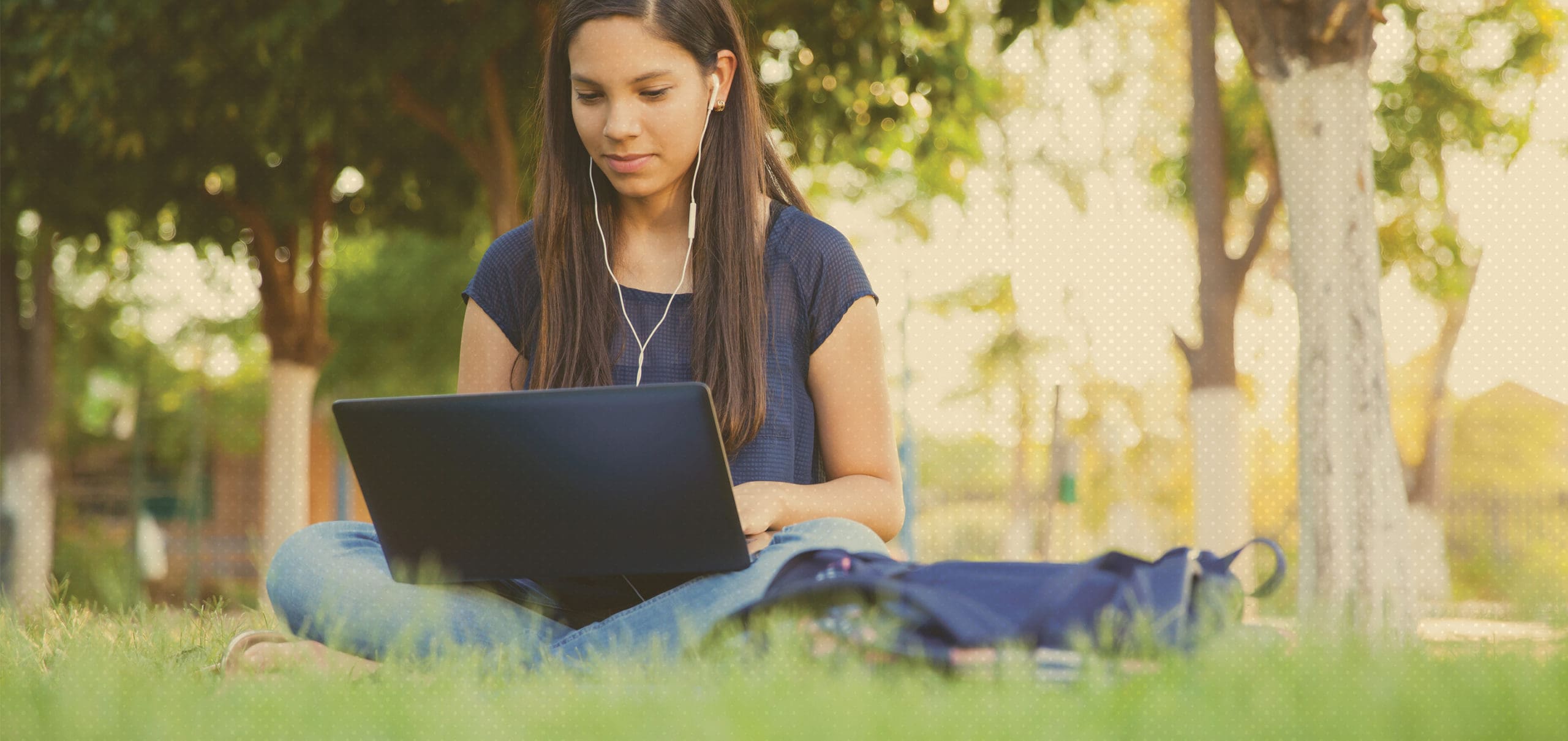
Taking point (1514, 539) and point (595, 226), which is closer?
point (595, 226)

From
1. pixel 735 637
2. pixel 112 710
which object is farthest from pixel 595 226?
pixel 112 710

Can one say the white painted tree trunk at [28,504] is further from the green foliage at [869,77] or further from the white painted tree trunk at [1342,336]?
the white painted tree trunk at [1342,336]

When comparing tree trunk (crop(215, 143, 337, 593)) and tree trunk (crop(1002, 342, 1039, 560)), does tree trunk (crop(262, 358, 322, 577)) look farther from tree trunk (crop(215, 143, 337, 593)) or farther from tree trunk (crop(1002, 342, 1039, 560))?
tree trunk (crop(1002, 342, 1039, 560))

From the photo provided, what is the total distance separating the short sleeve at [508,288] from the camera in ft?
10.4

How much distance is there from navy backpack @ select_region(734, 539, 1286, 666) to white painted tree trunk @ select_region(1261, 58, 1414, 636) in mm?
3741

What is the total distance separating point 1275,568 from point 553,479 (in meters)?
1.08

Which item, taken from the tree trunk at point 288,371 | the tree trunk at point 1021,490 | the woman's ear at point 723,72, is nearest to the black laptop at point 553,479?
the woman's ear at point 723,72

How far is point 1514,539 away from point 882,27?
13.6 meters

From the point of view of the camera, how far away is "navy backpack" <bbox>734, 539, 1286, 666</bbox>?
183 centimetres

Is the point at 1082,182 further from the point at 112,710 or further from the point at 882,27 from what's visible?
the point at 112,710

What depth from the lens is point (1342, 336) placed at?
215 inches

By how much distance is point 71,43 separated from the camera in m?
6.98

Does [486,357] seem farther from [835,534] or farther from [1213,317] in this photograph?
[1213,317]

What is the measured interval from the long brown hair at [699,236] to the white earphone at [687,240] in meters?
0.01
